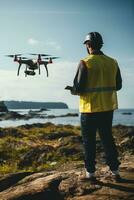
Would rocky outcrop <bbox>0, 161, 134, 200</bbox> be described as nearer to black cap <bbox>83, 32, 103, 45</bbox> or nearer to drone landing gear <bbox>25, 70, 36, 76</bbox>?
black cap <bbox>83, 32, 103, 45</bbox>

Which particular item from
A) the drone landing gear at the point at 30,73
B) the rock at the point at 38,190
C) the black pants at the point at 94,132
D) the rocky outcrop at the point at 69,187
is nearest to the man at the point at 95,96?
the black pants at the point at 94,132

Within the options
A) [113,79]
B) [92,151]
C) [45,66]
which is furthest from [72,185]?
[45,66]

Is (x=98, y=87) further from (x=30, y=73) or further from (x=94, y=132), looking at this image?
(x=30, y=73)

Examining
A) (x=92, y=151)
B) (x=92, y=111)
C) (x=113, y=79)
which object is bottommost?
(x=92, y=151)

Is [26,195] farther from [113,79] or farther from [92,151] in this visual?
[113,79]

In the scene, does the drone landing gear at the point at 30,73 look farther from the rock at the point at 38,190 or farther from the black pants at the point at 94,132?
the black pants at the point at 94,132

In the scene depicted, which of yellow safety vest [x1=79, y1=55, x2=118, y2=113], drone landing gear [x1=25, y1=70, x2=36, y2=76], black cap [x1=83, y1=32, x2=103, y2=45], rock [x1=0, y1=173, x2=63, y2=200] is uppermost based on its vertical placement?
drone landing gear [x1=25, y1=70, x2=36, y2=76]

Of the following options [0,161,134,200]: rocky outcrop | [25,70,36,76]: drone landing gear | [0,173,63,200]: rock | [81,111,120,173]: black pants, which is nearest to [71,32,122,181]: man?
[81,111,120,173]: black pants

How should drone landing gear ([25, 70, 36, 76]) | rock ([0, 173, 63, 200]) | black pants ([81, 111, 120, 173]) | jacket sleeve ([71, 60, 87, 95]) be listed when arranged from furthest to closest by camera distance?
1. drone landing gear ([25, 70, 36, 76])
2. rock ([0, 173, 63, 200])
3. black pants ([81, 111, 120, 173])
4. jacket sleeve ([71, 60, 87, 95])
